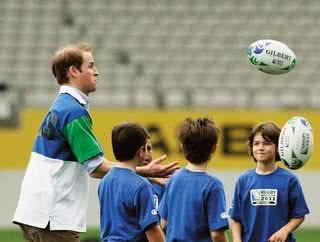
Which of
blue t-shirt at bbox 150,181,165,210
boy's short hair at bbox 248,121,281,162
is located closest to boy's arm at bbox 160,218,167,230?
blue t-shirt at bbox 150,181,165,210

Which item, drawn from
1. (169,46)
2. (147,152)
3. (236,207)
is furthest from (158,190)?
(169,46)

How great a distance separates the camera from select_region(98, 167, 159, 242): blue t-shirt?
6254 mm

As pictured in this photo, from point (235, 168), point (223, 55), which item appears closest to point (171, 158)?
point (235, 168)

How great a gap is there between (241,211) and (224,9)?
12.6 metres

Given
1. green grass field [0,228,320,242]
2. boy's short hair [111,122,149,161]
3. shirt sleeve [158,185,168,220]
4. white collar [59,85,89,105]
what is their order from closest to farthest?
boy's short hair [111,122,149,161] < white collar [59,85,89,105] < shirt sleeve [158,185,168,220] < green grass field [0,228,320,242]

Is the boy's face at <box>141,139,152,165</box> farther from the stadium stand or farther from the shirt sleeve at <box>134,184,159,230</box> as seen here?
the stadium stand

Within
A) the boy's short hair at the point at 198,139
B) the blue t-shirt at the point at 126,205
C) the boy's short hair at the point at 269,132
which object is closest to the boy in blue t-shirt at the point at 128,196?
the blue t-shirt at the point at 126,205

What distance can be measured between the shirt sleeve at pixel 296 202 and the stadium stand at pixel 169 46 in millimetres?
9488

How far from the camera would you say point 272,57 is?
7.42m

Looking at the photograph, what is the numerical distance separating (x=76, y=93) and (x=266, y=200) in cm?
154

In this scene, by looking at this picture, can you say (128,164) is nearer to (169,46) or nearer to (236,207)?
(236,207)

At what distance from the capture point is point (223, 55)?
61.5 ft

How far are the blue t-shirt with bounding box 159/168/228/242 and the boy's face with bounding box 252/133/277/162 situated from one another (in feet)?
2.72

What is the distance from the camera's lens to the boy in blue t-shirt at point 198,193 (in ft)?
21.3
